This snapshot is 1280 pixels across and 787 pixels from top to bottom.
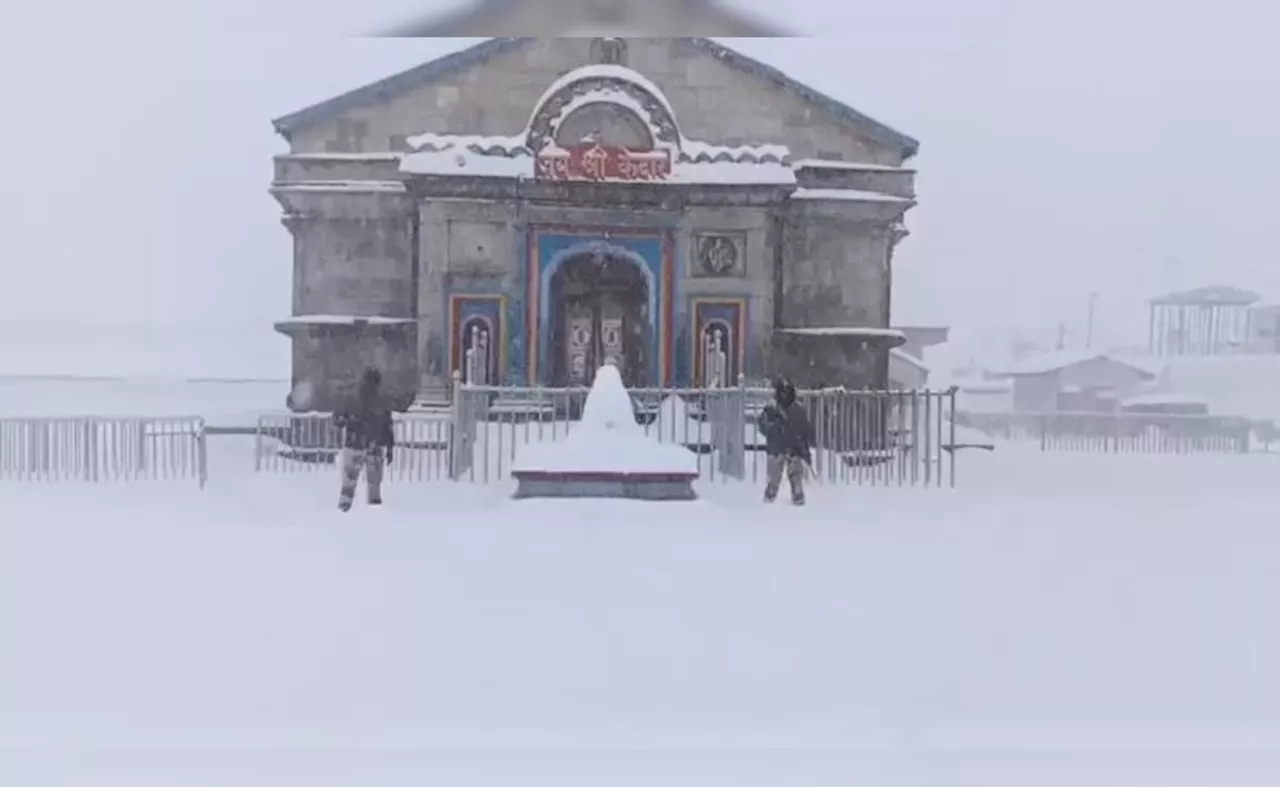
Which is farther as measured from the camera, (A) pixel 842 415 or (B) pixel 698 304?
(B) pixel 698 304

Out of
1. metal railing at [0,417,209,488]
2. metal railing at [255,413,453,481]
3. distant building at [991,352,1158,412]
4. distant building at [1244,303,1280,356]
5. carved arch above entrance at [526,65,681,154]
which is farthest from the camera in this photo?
carved arch above entrance at [526,65,681,154]

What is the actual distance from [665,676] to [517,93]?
4.68 m

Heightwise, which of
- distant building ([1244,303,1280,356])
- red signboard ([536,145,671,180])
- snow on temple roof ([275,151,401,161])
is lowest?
distant building ([1244,303,1280,356])

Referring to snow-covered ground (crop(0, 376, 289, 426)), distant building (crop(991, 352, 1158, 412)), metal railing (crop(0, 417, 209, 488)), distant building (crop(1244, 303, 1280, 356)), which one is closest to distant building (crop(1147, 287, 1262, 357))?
distant building (crop(1244, 303, 1280, 356))

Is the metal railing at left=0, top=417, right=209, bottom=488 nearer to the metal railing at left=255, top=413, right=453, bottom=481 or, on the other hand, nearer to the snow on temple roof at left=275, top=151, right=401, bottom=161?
the metal railing at left=255, top=413, right=453, bottom=481

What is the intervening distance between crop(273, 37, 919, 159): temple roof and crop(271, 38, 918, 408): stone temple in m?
0.50

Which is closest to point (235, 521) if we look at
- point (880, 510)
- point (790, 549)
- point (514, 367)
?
point (790, 549)

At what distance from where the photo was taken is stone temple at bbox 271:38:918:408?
6453mm

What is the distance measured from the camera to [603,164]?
6.47 metres

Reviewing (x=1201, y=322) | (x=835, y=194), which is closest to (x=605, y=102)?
(x=835, y=194)

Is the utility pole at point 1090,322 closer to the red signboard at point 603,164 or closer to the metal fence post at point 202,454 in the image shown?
the red signboard at point 603,164

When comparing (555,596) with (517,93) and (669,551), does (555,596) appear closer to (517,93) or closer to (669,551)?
(669,551)

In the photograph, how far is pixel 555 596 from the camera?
3.00 m

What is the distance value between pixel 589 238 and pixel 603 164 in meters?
0.48
